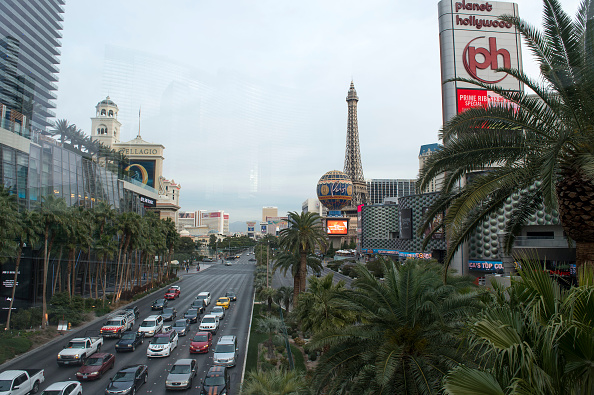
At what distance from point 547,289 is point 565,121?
5759 millimetres

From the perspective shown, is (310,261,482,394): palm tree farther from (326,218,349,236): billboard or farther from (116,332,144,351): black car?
(326,218,349,236): billboard

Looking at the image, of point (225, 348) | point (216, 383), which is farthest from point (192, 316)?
point (216, 383)

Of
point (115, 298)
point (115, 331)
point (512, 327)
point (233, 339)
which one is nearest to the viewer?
point (512, 327)

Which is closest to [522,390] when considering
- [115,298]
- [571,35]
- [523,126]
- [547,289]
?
[547,289]

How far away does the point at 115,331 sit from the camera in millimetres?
26906

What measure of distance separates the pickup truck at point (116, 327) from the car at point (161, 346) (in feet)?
19.0

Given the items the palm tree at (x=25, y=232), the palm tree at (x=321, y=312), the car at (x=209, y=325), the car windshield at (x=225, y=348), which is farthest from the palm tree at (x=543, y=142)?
the palm tree at (x=25, y=232)

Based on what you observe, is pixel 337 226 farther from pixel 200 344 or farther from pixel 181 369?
pixel 181 369

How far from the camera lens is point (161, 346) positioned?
2228 cm

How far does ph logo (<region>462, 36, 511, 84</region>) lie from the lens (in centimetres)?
4681

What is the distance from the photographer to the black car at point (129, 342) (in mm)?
23109

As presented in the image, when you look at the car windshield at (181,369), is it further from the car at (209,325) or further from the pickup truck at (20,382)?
the car at (209,325)

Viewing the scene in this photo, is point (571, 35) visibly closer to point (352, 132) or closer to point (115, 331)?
point (115, 331)

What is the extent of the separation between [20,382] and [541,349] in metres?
17.9
